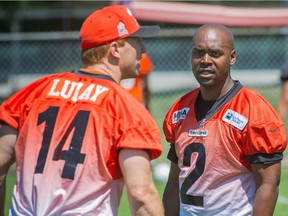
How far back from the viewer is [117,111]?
3.89 metres

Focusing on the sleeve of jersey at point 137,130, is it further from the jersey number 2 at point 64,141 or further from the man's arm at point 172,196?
the man's arm at point 172,196

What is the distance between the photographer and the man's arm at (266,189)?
14.8 feet

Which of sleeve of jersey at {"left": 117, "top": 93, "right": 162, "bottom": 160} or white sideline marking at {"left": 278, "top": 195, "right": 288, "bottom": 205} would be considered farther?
white sideline marking at {"left": 278, "top": 195, "right": 288, "bottom": 205}

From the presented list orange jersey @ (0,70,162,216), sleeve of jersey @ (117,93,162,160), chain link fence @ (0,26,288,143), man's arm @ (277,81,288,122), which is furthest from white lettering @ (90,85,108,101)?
chain link fence @ (0,26,288,143)

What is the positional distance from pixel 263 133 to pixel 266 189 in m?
0.31

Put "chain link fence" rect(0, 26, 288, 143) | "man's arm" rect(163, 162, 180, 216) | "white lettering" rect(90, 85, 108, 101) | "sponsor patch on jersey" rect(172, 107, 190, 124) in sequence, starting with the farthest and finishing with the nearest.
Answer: "chain link fence" rect(0, 26, 288, 143) < "man's arm" rect(163, 162, 180, 216) < "sponsor patch on jersey" rect(172, 107, 190, 124) < "white lettering" rect(90, 85, 108, 101)

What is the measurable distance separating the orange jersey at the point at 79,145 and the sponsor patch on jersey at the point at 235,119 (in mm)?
792

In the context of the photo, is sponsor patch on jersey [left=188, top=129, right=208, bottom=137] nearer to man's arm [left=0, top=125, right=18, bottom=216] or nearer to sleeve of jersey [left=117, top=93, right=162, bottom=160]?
sleeve of jersey [left=117, top=93, right=162, bottom=160]

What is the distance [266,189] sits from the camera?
4508 mm

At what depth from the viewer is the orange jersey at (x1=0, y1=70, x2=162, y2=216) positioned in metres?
3.85

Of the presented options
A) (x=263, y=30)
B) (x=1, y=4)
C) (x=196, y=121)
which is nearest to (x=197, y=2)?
(x=1, y=4)

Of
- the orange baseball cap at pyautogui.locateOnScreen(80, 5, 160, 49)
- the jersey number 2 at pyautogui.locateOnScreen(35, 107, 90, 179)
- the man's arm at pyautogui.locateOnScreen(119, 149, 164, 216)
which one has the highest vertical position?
the orange baseball cap at pyautogui.locateOnScreen(80, 5, 160, 49)

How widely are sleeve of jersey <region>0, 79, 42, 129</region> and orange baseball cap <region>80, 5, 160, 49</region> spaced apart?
34 cm

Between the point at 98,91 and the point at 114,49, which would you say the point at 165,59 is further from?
the point at 98,91
